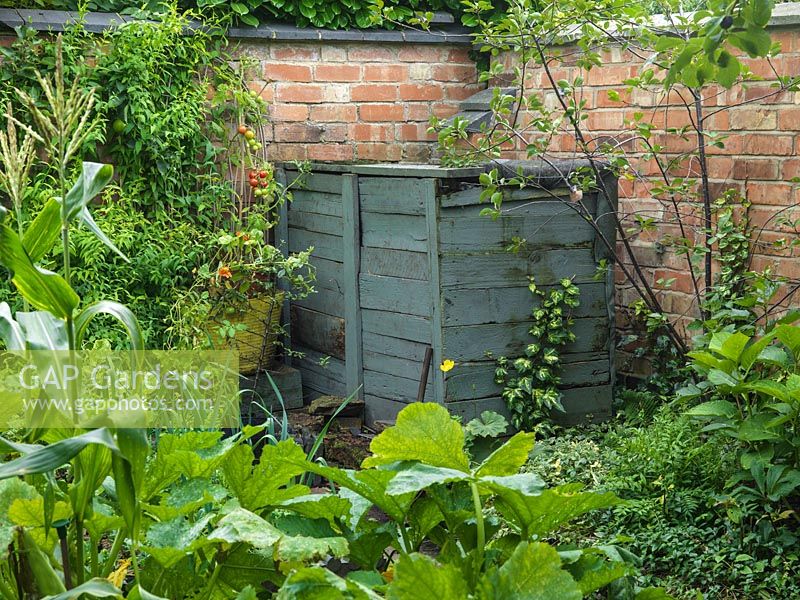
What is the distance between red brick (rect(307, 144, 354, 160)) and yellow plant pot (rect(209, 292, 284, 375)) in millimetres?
802

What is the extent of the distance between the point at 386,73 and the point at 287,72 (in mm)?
551

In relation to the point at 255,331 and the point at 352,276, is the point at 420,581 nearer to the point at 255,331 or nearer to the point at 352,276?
the point at 352,276

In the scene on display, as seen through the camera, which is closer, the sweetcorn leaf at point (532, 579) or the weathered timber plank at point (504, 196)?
the sweetcorn leaf at point (532, 579)

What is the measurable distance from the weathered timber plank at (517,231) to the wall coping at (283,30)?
1545mm

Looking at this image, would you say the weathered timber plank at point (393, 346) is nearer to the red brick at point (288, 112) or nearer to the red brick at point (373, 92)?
the red brick at point (288, 112)

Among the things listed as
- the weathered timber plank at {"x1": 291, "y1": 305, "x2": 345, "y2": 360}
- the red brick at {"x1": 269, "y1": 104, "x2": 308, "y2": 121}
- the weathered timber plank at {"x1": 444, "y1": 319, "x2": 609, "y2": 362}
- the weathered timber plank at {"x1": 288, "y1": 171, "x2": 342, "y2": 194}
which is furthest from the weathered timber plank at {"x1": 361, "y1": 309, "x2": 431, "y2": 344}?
the red brick at {"x1": 269, "y1": 104, "x2": 308, "y2": 121}

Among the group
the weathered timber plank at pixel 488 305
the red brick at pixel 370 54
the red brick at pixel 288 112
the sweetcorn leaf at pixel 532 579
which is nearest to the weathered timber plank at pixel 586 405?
the weathered timber plank at pixel 488 305

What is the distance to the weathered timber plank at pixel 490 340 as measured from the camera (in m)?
3.80

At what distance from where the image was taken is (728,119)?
150 inches

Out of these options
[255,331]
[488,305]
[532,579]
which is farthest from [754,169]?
→ [532,579]

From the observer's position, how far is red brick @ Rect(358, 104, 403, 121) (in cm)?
500

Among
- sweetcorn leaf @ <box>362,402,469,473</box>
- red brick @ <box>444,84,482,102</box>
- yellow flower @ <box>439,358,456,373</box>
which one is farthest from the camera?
red brick @ <box>444,84,482,102</box>

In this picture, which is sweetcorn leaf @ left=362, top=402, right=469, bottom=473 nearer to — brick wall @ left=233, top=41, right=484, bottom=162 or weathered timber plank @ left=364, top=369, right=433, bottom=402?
weathered timber plank @ left=364, top=369, right=433, bottom=402

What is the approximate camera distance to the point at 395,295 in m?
4.02
